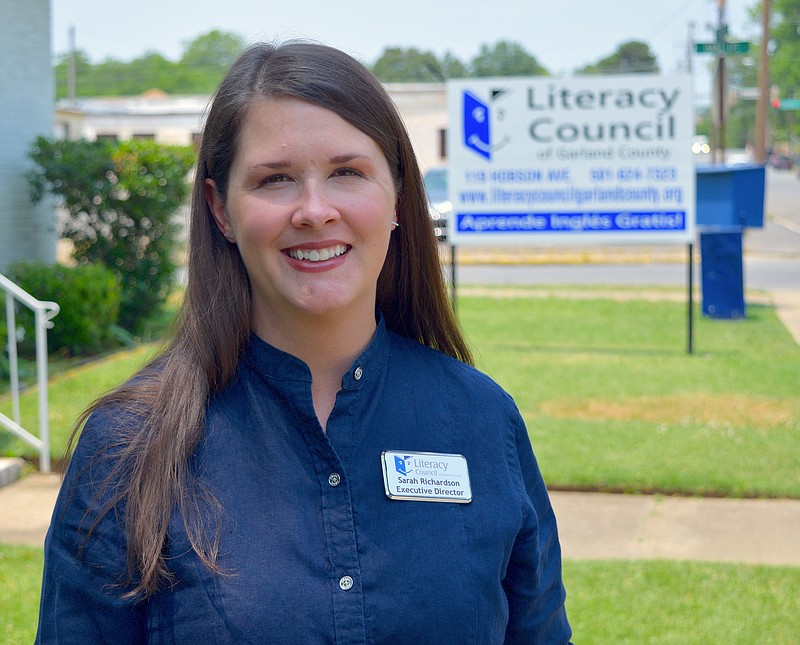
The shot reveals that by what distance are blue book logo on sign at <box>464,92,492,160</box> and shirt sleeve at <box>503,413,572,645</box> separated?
29.1 feet

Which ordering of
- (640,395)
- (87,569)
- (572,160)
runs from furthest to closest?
1. (572,160)
2. (640,395)
3. (87,569)

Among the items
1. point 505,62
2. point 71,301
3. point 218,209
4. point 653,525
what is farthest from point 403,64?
point 218,209

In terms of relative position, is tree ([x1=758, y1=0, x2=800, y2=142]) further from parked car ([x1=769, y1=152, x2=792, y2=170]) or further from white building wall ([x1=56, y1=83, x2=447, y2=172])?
white building wall ([x1=56, y1=83, x2=447, y2=172])

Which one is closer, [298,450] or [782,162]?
[298,450]

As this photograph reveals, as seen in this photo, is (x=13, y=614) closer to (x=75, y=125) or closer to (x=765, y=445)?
(x=765, y=445)

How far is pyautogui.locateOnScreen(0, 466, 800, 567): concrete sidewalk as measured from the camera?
503cm

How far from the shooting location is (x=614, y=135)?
33.7 ft

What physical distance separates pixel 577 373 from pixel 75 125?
836 inches

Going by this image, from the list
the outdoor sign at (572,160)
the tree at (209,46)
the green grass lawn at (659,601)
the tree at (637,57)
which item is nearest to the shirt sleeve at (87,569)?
the green grass lawn at (659,601)

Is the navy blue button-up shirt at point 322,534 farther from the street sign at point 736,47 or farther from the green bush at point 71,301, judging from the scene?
the street sign at point 736,47

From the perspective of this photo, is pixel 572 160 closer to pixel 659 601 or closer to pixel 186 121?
pixel 659 601

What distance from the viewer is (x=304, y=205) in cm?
175

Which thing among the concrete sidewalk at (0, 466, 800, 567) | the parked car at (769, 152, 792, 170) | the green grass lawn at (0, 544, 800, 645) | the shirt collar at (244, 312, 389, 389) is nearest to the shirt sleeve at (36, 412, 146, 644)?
the shirt collar at (244, 312, 389, 389)

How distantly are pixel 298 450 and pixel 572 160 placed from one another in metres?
9.06
